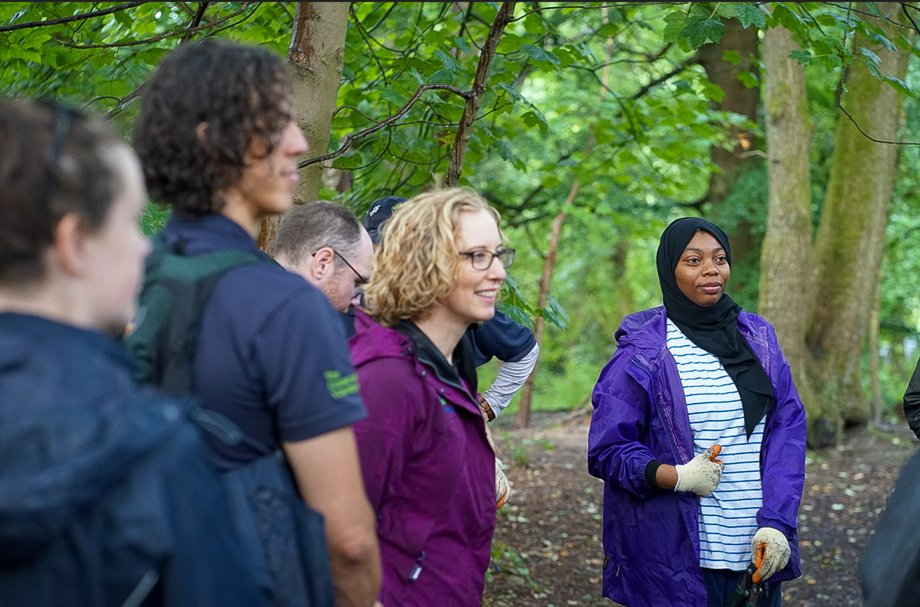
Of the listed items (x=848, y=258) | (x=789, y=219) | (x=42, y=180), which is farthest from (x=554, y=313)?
(x=848, y=258)

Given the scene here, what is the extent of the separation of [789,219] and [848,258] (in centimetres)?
82

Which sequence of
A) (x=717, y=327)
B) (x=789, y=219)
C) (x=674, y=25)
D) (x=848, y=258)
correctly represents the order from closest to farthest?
(x=717, y=327), (x=674, y=25), (x=789, y=219), (x=848, y=258)

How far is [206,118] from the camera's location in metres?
1.47

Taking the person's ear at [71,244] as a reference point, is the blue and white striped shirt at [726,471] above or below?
below

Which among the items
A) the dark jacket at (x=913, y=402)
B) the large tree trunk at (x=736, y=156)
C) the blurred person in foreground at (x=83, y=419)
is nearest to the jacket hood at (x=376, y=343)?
the blurred person in foreground at (x=83, y=419)

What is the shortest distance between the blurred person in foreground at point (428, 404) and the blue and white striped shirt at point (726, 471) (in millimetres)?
1111

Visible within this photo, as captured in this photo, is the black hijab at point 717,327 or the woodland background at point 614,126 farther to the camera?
the woodland background at point 614,126

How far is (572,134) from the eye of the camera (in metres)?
11.4

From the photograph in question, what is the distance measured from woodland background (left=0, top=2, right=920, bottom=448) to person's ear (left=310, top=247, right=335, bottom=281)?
3.00 ft

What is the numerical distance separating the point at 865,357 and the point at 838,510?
497cm

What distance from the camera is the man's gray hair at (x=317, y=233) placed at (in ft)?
8.28

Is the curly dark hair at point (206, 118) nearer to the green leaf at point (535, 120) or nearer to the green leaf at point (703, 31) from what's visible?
the green leaf at point (703, 31)

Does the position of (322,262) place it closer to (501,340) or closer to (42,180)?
(501,340)

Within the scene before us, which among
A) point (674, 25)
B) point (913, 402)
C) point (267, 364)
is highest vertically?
point (674, 25)
